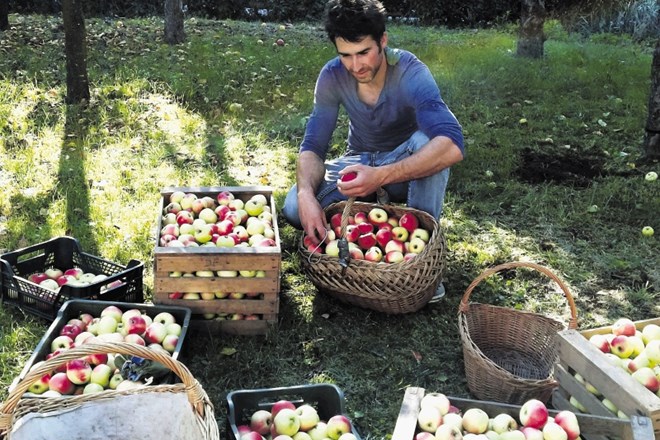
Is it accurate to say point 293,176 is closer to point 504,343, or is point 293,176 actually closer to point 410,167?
point 410,167

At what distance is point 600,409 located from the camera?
2.58 metres

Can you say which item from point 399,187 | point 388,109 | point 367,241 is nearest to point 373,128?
point 388,109

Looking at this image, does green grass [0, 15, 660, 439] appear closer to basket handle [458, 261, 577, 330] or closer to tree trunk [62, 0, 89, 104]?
tree trunk [62, 0, 89, 104]

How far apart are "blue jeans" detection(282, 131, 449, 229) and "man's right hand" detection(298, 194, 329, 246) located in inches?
12.6

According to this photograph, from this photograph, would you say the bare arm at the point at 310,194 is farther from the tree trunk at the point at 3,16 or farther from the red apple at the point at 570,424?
the tree trunk at the point at 3,16

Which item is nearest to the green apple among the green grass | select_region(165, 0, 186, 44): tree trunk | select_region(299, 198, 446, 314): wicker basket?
the green grass

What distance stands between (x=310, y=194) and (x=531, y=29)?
21.4 feet

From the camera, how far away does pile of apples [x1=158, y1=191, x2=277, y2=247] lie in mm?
3486

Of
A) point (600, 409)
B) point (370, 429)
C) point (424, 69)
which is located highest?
point (424, 69)

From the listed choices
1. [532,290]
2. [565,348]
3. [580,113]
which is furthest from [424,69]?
[580,113]

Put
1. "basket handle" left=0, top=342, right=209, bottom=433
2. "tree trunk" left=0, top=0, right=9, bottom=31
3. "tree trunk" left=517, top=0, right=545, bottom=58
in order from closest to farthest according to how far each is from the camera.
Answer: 1. "basket handle" left=0, top=342, right=209, bottom=433
2. "tree trunk" left=0, top=0, right=9, bottom=31
3. "tree trunk" left=517, top=0, right=545, bottom=58

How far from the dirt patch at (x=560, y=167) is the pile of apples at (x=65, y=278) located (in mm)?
3420

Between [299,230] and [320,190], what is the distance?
0.60 metres

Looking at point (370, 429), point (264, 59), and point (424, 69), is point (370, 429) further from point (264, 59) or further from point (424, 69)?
point (264, 59)
